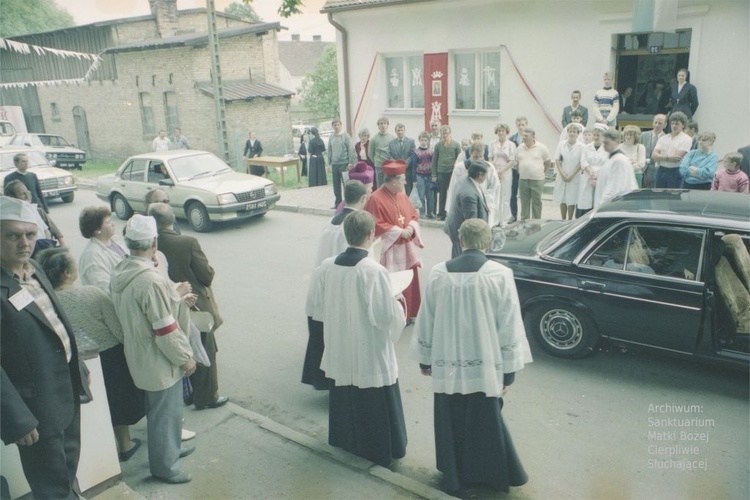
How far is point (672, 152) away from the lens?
32.8 feet

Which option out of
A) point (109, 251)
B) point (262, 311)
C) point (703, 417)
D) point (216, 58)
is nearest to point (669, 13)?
point (703, 417)

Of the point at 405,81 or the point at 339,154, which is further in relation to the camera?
the point at 405,81

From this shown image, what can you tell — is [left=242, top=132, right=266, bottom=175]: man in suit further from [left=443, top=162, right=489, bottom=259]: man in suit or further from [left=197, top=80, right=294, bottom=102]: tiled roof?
[left=443, top=162, right=489, bottom=259]: man in suit

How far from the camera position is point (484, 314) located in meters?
3.79

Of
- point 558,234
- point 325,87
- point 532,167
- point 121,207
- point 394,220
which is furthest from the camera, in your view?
point 325,87

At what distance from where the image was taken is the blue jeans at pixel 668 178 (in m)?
10.1

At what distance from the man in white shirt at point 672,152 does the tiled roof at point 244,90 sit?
1798cm

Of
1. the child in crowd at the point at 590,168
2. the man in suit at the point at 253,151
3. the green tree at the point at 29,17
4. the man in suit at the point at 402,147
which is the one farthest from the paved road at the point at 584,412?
the green tree at the point at 29,17

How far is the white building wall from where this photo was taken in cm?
1179

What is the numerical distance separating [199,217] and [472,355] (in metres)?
10.2

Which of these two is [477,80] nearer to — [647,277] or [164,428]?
[647,277]

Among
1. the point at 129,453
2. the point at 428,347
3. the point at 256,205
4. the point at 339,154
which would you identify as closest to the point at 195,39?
the point at 339,154

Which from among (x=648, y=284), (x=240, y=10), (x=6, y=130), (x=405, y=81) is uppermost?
(x=240, y=10)

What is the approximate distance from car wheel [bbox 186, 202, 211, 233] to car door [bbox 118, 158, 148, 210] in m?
1.55
